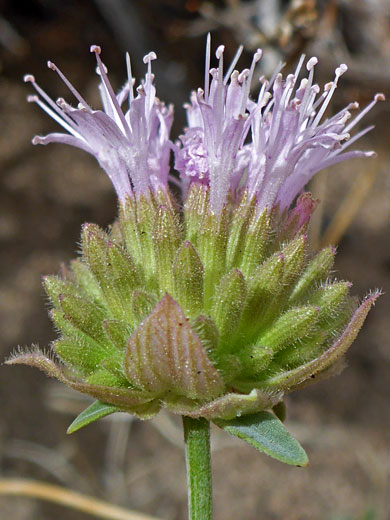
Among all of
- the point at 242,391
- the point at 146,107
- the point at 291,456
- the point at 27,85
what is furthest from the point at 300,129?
the point at 27,85

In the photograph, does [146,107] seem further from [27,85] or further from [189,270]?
[27,85]

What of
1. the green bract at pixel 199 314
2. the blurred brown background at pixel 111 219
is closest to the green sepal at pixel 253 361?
the green bract at pixel 199 314

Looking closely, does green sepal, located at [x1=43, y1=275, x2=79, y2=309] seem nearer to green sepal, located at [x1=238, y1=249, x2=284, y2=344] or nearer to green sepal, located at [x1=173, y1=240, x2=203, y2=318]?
green sepal, located at [x1=173, y1=240, x2=203, y2=318]

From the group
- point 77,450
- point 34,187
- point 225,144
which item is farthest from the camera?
point 34,187

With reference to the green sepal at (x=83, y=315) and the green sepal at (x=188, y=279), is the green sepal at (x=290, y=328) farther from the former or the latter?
the green sepal at (x=83, y=315)

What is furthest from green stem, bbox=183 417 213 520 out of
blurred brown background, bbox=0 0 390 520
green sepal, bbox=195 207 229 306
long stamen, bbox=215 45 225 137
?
blurred brown background, bbox=0 0 390 520

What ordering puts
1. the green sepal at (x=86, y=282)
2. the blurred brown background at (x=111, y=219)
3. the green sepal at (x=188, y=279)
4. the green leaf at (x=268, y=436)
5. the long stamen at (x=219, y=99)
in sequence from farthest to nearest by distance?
the blurred brown background at (x=111, y=219)
the green sepal at (x=86, y=282)
the long stamen at (x=219, y=99)
the green sepal at (x=188, y=279)
the green leaf at (x=268, y=436)

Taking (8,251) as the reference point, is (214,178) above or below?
below

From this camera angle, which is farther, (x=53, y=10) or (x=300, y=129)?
(x=53, y=10)
